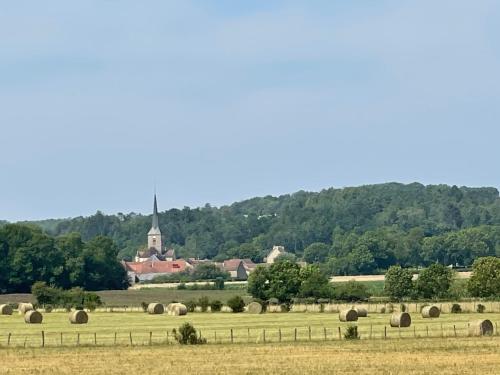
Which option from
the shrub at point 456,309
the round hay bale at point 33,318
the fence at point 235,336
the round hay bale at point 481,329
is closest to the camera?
the fence at point 235,336

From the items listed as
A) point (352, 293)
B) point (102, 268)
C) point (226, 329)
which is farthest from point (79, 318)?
point (102, 268)

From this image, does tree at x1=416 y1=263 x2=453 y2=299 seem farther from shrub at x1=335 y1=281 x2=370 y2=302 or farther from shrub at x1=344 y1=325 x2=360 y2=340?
shrub at x1=344 y1=325 x2=360 y2=340

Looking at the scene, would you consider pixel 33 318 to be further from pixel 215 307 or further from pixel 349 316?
pixel 215 307

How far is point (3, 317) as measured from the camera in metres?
91.2

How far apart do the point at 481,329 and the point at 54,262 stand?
10202cm

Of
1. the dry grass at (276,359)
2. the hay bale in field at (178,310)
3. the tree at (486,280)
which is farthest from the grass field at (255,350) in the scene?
the tree at (486,280)

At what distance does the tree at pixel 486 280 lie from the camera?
350 feet

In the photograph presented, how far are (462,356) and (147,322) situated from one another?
3270 cm

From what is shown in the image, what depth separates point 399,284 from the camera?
118m

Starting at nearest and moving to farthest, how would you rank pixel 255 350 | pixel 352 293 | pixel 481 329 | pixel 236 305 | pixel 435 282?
pixel 255 350, pixel 481 329, pixel 236 305, pixel 352 293, pixel 435 282

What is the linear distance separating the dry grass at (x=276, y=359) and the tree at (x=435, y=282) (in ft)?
185

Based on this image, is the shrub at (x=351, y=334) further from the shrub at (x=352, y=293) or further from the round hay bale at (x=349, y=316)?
the shrub at (x=352, y=293)

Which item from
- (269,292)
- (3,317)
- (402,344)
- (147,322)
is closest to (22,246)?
(269,292)

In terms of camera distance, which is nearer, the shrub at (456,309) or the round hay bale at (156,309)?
the shrub at (456,309)
